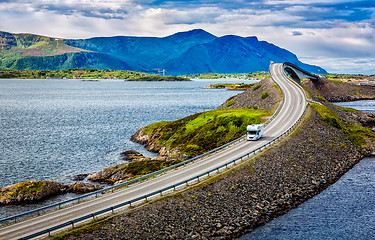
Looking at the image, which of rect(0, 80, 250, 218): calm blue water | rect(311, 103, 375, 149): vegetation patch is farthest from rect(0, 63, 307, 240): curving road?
rect(0, 80, 250, 218): calm blue water

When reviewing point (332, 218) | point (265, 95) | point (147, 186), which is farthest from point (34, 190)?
point (265, 95)

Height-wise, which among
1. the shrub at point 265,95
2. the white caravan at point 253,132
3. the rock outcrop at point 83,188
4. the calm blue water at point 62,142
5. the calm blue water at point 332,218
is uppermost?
the shrub at point 265,95

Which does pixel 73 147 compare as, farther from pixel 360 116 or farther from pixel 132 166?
pixel 360 116

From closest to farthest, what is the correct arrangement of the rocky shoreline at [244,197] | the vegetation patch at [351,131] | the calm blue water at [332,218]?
the rocky shoreline at [244,197]
the calm blue water at [332,218]
the vegetation patch at [351,131]

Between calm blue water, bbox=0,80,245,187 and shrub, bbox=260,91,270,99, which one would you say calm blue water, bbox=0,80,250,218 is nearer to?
calm blue water, bbox=0,80,245,187

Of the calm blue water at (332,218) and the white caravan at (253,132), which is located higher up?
the white caravan at (253,132)

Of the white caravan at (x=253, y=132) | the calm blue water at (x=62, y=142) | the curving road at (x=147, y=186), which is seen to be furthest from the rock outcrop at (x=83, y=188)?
the white caravan at (x=253, y=132)

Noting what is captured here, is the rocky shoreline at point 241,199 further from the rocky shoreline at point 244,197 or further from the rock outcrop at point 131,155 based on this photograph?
the rock outcrop at point 131,155
